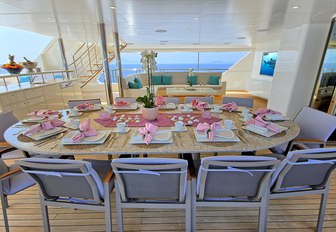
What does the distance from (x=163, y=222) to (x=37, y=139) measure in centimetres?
119

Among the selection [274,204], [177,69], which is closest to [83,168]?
[274,204]

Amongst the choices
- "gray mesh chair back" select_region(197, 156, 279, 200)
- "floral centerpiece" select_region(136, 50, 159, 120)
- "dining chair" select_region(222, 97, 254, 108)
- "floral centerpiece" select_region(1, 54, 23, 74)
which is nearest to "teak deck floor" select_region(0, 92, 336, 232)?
"gray mesh chair back" select_region(197, 156, 279, 200)

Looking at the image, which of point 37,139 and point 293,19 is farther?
point 293,19

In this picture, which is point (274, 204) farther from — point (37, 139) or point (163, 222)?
point (37, 139)

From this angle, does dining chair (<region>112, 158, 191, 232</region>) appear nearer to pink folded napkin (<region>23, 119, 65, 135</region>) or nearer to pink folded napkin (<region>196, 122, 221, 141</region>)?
pink folded napkin (<region>196, 122, 221, 141</region>)

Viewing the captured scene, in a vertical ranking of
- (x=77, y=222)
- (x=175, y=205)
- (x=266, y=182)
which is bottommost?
(x=77, y=222)

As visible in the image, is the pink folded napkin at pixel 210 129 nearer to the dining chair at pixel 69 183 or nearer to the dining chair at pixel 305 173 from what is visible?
the dining chair at pixel 305 173

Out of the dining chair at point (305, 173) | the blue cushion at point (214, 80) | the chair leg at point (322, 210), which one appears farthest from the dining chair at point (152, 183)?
the blue cushion at point (214, 80)

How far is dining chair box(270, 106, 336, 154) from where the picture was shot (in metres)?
1.66

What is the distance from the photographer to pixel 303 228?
4.89 feet

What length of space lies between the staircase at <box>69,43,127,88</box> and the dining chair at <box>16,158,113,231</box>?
5.93 m

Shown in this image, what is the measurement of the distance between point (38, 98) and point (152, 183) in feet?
11.4

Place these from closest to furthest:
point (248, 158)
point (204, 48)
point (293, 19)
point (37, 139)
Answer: point (248, 158) < point (37, 139) < point (293, 19) < point (204, 48)

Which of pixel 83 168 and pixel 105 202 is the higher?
pixel 83 168
